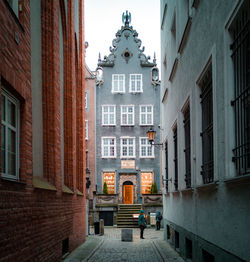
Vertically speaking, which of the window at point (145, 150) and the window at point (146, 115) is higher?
the window at point (146, 115)

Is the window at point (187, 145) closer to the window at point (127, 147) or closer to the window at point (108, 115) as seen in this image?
the window at point (127, 147)

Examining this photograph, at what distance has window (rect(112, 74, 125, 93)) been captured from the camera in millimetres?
37375

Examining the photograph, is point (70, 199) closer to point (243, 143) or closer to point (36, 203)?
point (36, 203)

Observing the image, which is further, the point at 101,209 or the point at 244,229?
the point at 101,209

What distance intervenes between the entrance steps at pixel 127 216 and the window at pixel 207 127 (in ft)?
72.1

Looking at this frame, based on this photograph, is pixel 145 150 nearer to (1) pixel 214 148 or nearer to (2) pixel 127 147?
(2) pixel 127 147

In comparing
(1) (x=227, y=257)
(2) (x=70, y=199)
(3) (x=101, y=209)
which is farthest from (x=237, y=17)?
(3) (x=101, y=209)

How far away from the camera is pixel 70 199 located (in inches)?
576

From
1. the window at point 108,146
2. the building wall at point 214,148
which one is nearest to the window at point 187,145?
the building wall at point 214,148

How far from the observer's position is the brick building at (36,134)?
684 cm

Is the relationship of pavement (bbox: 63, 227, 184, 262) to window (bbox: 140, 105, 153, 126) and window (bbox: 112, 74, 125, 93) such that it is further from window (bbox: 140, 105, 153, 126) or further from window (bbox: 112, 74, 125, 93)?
window (bbox: 112, 74, 125, 93)

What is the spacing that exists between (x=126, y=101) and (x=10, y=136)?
30129 mm

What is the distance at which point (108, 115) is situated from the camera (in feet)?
122

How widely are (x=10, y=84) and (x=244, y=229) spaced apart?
4.08m
